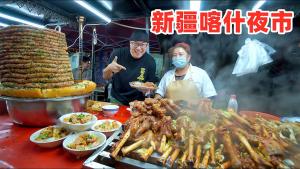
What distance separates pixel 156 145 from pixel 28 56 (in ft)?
5.13

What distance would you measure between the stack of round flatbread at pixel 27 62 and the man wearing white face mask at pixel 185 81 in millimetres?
1930

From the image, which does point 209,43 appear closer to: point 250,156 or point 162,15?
point 162,15

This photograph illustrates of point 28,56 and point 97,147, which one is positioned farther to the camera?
point 28,56

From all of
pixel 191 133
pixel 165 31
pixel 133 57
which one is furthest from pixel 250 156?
pixel 165 31

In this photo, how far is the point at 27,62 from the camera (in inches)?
69.3

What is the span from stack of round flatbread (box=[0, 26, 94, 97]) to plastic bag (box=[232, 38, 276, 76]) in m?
3.83

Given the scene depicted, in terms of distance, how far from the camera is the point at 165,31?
402 cm

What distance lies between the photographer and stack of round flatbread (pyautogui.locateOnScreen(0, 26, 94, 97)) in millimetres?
1751

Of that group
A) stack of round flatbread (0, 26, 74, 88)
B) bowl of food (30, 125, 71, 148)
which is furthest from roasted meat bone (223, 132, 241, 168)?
stack of round flatbread (0, 26, 74, 88)

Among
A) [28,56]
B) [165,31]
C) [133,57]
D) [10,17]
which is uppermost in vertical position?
[10,17]

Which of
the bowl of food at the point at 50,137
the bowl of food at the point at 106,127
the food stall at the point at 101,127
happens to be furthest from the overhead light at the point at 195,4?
the bowl of food at the point at 50,137

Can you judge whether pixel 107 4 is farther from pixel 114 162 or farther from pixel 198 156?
pixel 198 156

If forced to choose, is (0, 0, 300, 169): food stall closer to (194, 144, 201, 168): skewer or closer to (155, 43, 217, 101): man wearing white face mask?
(194, 144, 201, 168): skewer

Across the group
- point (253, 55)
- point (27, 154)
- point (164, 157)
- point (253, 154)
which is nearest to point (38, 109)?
point (27, 154)
